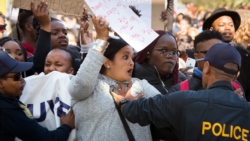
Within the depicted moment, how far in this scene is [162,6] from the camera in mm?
6293

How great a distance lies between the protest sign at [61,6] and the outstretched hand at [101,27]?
1130 mm

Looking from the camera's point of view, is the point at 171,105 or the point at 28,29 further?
the point at 28,29

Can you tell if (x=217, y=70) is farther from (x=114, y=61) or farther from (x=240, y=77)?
(x=240, y=77)

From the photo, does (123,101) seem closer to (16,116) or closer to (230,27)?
(16,116)

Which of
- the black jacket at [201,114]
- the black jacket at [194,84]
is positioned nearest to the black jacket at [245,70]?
the black jacket at [194,84]

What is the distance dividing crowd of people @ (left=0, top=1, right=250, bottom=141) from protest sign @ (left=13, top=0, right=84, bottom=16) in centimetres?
8

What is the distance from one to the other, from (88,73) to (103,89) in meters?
Result: 0.27

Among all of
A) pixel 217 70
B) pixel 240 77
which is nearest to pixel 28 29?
pixel 240 77

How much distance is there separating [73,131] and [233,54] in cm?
141

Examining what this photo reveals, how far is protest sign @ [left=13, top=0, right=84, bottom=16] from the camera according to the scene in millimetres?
5281

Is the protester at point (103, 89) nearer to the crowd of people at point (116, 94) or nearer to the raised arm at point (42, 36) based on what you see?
the crowd of people at point (116, 94)

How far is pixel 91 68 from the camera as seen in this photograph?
4.27 meters

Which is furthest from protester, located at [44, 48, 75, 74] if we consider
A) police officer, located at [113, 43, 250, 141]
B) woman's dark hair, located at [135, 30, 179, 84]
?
police officer, located at [113, 43, 250, 141]

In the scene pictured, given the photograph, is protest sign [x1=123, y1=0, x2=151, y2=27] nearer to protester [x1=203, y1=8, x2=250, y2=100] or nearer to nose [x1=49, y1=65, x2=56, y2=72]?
protester [x1=203, y1=8, x2=250, y2=100]
